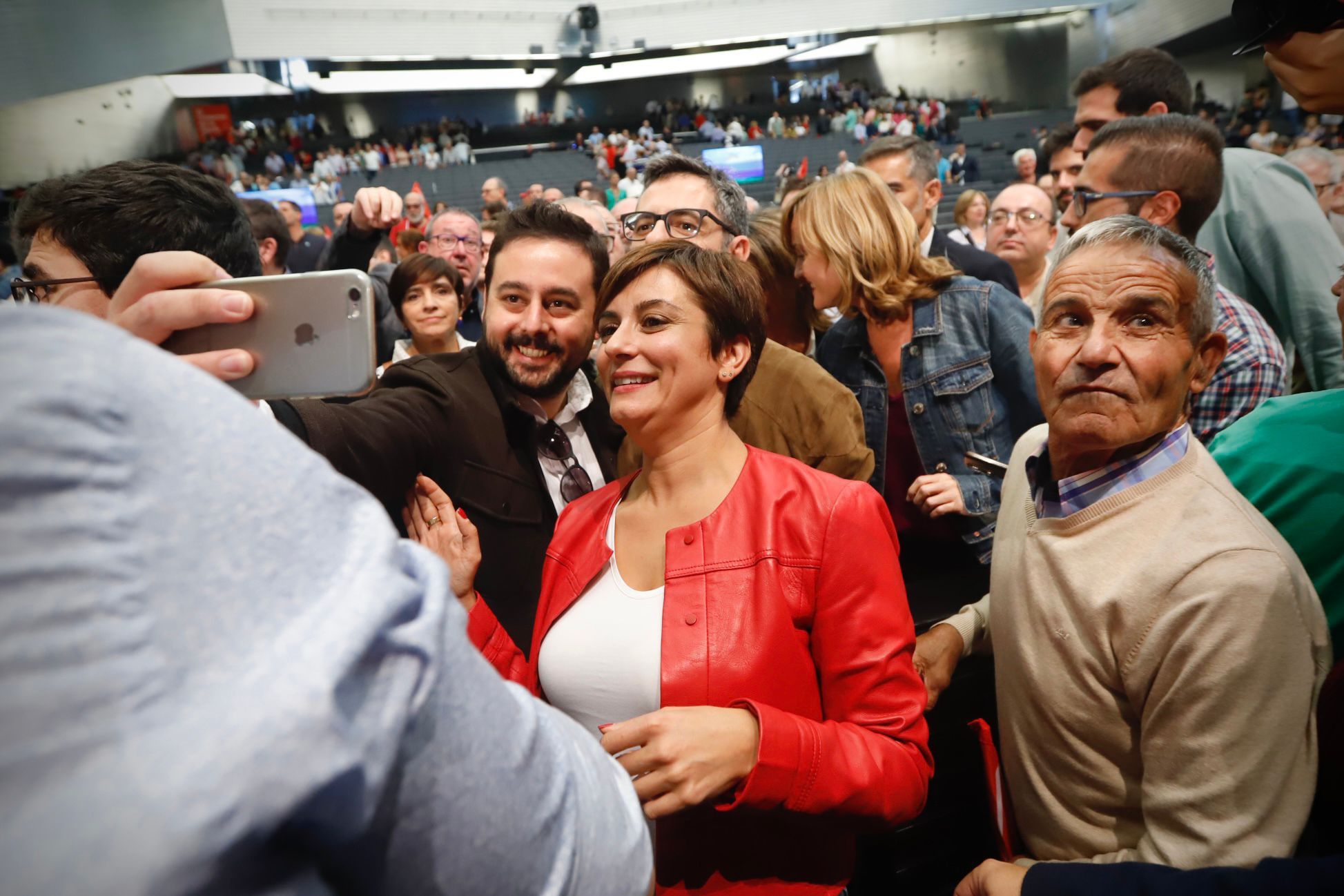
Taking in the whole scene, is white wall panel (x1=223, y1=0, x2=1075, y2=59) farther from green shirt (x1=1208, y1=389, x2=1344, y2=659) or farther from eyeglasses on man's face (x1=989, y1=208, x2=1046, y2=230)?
green shirt (x1=1208, y1=389, x2=1344, y2=659)

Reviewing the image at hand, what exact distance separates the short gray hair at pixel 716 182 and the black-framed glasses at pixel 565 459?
3.57 ft

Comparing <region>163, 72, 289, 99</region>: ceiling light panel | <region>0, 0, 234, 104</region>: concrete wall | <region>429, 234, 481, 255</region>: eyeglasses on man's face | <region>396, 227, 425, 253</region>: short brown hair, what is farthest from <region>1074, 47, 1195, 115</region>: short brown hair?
<region>163, 72, 289, 99</region>: ceiling light panel

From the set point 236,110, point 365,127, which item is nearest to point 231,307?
point 236,110

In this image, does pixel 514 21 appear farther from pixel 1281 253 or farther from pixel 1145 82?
pixel 1281 253

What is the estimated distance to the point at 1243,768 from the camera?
3.51ft

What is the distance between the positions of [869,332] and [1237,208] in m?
1.57

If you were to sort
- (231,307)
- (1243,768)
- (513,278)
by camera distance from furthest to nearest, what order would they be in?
(513,278) → (1243,768) → (231,307)

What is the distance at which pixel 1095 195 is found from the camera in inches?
95.7

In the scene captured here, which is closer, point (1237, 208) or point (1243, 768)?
point (1243, 768)

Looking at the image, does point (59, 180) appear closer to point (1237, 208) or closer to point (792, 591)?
point (792, 591)

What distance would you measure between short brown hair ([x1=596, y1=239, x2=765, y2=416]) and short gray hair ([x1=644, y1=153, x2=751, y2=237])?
3.55 feet

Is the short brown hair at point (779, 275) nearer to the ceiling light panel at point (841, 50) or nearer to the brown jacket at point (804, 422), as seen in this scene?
the brown jacket at point (804, 422)

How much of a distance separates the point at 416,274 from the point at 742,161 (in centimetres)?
1893

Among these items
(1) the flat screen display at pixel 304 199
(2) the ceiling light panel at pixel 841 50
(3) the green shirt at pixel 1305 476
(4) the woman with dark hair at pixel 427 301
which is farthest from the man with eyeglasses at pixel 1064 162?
(2) the ceiling light panel at pixel 841 50
